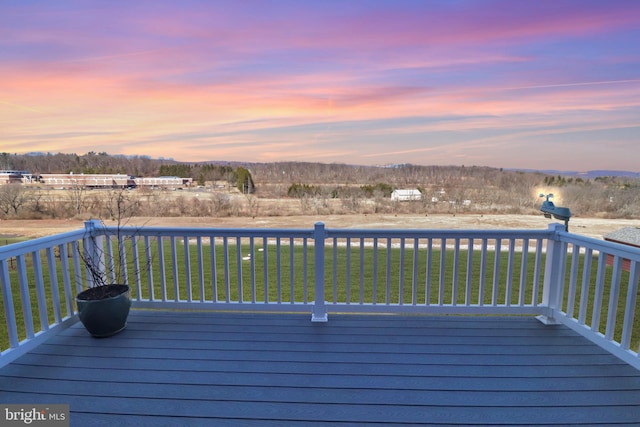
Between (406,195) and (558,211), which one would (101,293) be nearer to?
(558,211)

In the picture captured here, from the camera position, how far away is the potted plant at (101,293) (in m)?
2.72

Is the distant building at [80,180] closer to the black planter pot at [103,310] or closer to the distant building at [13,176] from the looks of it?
the distant building at [13,176]

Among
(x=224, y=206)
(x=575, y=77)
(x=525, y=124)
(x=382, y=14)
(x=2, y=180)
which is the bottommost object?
(x=224, y=206)

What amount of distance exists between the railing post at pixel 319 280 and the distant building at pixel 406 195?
18.2 metres

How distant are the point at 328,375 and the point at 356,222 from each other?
1623 cm

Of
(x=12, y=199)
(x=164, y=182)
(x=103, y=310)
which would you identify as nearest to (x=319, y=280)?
(x=103, y=310)

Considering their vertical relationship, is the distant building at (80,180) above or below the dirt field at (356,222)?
above

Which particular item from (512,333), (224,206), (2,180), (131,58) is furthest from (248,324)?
(224,206)

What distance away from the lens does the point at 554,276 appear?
3100mm

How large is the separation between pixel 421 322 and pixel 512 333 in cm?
72

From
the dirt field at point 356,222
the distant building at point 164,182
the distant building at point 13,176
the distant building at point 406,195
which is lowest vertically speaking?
the dirt field at point 356,222

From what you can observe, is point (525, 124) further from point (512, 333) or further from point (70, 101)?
point (70, 101)

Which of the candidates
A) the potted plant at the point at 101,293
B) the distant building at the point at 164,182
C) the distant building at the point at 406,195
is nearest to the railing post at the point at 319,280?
the potted plant at the point at 101,293

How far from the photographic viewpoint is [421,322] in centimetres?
311
